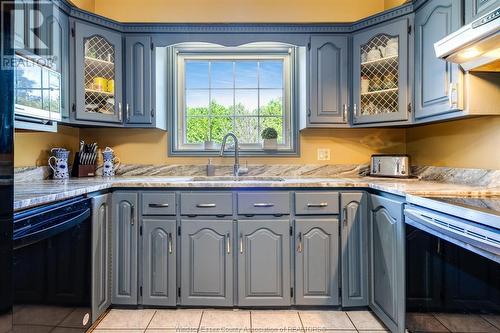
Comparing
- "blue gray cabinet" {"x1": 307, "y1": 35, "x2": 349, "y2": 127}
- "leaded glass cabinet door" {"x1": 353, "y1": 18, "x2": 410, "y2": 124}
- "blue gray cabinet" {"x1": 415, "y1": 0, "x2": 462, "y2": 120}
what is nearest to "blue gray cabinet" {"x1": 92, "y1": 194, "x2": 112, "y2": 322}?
"blue gray cabinet" {"x1": 307, "y1": 35, "x2": 349, "y2": 127}

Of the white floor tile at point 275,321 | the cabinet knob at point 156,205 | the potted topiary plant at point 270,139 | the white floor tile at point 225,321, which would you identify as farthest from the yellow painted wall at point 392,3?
the white floor tile at point 225,321

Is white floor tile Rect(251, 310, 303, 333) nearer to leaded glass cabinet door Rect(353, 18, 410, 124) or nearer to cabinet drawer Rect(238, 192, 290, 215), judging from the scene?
cabinet drawer Rect(238, 192, 290, 215)

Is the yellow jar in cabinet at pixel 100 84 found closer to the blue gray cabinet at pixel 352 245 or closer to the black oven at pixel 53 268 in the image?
the black oven at pixel 53 268

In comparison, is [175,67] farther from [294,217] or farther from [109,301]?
[109,301]

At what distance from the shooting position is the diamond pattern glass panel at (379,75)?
2.29m

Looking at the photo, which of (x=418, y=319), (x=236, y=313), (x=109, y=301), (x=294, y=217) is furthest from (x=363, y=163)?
(x=109, y=301)

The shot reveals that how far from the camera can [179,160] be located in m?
2.78

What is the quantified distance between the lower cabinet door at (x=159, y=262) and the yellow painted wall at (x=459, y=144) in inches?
79.8

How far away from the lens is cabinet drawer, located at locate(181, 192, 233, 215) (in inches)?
82.1

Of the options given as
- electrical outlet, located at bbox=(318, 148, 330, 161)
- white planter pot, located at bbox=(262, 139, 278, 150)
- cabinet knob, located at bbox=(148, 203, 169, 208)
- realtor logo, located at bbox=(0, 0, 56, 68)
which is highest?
realtor logo, located at bbox=(0, 0, 56, 68)

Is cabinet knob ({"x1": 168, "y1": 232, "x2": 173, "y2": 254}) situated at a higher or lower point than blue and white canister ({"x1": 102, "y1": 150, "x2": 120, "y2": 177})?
lower

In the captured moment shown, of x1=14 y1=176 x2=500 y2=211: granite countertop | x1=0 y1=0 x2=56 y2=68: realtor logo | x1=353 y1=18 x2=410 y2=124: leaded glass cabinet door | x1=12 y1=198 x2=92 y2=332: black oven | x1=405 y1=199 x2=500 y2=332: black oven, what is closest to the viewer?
x1=405 y1=199 x2=500 y2=332: black oven

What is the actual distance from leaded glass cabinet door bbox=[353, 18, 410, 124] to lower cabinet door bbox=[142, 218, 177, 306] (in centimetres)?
171

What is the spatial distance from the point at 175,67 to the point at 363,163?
1945mm
